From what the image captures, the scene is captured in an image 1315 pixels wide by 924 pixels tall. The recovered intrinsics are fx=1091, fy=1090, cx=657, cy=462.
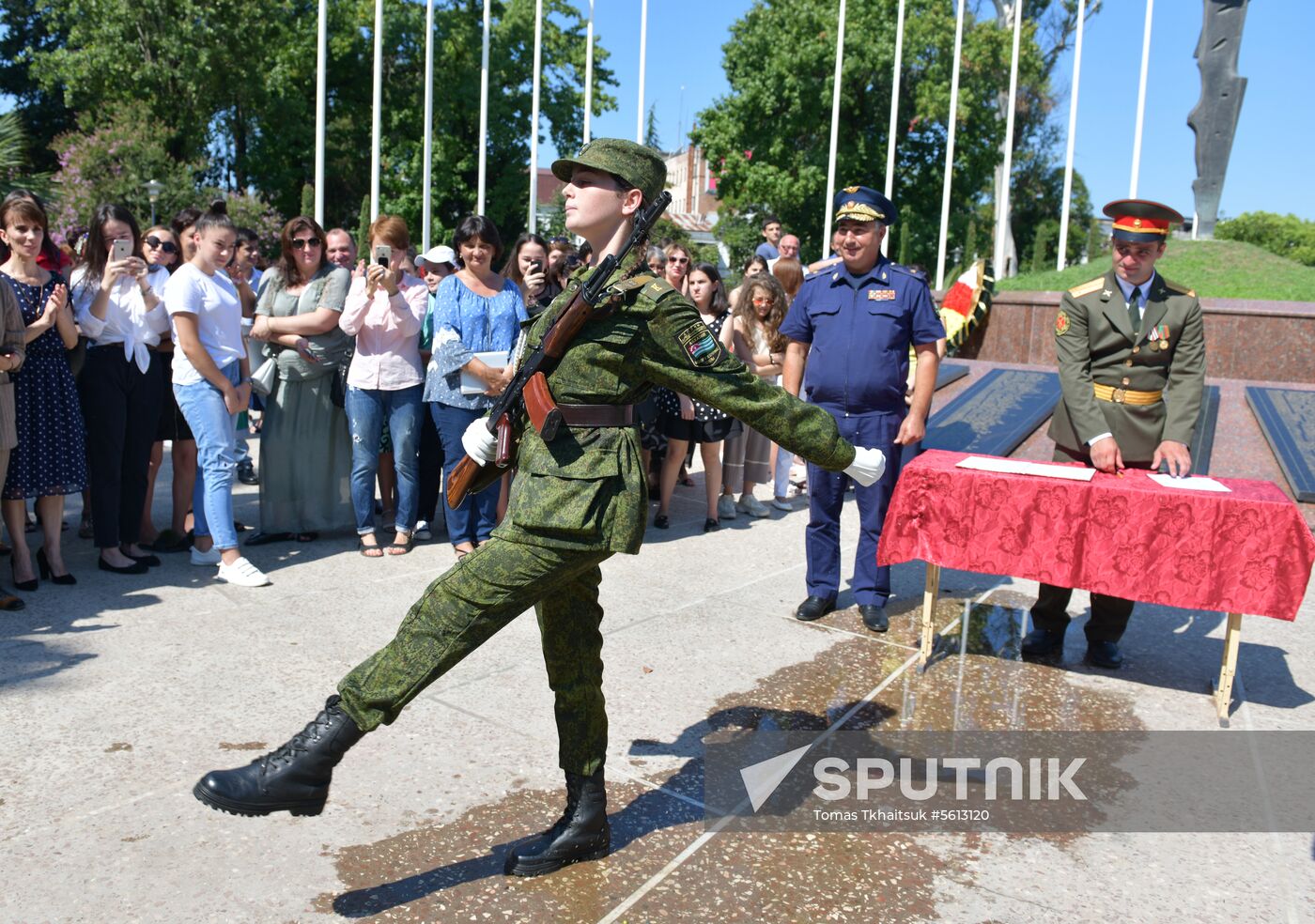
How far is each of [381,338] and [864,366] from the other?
2.83 m

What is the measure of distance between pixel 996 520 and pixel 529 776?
230 centimetres

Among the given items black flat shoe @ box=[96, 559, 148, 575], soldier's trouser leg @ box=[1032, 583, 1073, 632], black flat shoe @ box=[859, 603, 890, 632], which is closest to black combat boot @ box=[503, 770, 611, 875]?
black flat shoe @ box=[859, 603, 890, 632]

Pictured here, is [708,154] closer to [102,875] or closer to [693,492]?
[693,492]

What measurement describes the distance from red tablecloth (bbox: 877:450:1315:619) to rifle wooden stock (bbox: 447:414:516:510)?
226cm

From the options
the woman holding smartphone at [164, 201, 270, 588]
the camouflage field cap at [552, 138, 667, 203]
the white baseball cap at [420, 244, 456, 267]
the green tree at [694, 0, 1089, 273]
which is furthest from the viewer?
the green tree at [694, 0, 1089, 273]

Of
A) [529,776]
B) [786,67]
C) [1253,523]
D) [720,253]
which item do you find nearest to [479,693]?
[529,776]

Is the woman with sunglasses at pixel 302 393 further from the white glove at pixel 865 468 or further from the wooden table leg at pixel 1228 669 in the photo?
the wooden table leg at pixel 1228 669

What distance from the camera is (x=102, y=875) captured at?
2.83 meters

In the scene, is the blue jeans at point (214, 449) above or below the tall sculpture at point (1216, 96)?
below

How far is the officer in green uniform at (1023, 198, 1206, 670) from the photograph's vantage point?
4.73 metres

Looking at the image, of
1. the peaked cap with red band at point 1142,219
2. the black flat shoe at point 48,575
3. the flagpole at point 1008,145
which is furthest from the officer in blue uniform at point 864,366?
the flagpole at point 1008,145

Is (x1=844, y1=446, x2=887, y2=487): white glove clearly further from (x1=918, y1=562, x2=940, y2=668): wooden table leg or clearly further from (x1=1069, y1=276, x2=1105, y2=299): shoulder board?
(x1=1069, y1=276, x2=1105, y2=299): shoulder board

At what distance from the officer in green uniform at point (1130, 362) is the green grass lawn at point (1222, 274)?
1057 centimetres

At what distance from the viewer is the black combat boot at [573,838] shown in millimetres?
2941
